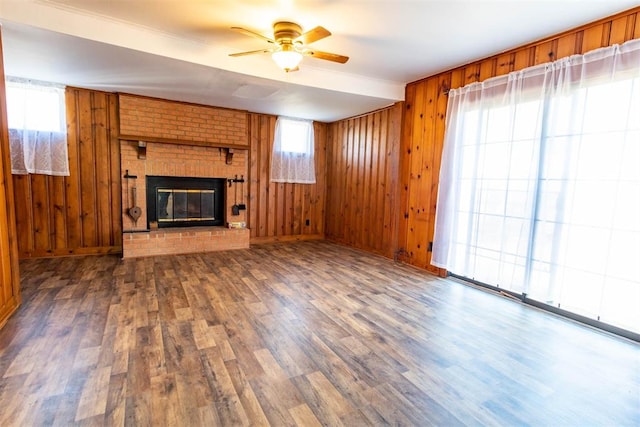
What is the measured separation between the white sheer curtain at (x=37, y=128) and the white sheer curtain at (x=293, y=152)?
308 cm

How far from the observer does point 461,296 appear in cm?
320

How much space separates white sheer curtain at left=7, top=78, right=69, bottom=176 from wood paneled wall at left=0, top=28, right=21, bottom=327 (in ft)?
6.13

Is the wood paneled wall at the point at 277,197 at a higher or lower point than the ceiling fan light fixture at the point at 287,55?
lower

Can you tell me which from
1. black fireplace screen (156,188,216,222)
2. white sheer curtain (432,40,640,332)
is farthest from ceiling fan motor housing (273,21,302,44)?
black fireplace screen (156,188,216,222)

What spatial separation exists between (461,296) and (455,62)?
263cm

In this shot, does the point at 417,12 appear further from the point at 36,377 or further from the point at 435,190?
the point at 36,377

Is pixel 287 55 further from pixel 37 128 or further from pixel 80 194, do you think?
pixel 80 194

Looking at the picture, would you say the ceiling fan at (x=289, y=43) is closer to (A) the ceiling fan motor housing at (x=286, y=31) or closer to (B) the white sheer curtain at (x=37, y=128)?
(A) the ceiling fan motor housing at (x=286, y=31)

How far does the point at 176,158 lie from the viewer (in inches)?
191

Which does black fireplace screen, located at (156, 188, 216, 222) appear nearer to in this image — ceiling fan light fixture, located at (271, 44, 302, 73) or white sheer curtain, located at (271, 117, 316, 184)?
white sheer curtain, located at (271, 117, 316, 184)

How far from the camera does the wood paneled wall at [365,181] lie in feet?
15.3

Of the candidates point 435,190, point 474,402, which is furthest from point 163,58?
point 474,402

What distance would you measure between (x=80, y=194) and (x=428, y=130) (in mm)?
5013

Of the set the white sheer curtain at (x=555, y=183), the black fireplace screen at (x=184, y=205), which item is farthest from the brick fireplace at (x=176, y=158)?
the white sheer curtain at (x=555, y=183)
